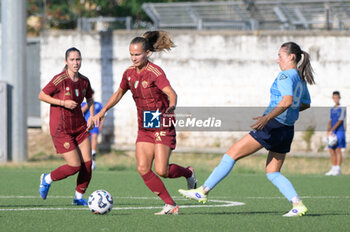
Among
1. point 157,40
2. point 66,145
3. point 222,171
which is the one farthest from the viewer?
point 66,145

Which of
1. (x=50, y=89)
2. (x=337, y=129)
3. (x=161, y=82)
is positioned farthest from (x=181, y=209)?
(x=337, y=129)

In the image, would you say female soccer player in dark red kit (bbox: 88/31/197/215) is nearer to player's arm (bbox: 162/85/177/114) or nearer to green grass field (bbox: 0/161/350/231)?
player's arm (bbox: 162/85/177/114)

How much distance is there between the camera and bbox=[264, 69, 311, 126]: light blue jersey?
828cm

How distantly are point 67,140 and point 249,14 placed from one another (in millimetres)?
15114

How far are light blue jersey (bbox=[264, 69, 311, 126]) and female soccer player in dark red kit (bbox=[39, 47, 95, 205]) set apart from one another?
114 inches

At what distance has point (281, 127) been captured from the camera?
8422 mm

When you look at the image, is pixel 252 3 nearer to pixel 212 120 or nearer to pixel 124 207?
pixel 212 120

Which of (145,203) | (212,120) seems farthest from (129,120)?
(145,203)

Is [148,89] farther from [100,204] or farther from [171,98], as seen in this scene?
[100,204]

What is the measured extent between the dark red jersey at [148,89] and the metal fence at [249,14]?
576 inches

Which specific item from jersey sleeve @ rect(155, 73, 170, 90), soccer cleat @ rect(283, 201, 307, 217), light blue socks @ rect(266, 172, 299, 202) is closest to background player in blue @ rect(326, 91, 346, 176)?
light blue socks @ rect(266, 172, 299, 202)

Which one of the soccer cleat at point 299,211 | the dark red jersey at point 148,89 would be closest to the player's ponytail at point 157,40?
the dark red jersey at point 148,89

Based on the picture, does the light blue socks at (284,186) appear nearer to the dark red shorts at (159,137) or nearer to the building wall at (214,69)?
the dark red shorts at (159,137)

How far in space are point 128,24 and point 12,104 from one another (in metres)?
4.92
